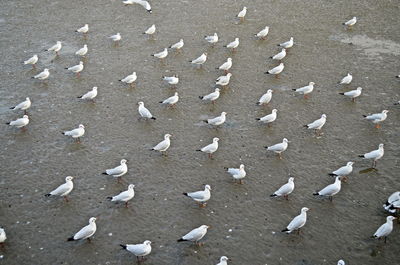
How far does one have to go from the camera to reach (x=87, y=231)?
10.6 metres

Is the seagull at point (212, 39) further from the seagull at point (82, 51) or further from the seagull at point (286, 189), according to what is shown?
the seagull at point (286, 189)

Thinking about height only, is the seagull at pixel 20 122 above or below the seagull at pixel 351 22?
above

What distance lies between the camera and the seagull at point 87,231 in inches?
415

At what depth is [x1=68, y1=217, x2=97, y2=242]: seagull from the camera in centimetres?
1053

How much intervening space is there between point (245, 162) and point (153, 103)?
4.69 metres

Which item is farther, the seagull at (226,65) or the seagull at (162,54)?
the seagull at (162,54)

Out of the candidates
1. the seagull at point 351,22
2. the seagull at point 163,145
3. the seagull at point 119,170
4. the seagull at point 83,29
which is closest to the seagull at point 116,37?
the seagull at point 83,29

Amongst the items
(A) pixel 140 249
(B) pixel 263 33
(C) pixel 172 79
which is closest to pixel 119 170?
(A) pixel 140 249

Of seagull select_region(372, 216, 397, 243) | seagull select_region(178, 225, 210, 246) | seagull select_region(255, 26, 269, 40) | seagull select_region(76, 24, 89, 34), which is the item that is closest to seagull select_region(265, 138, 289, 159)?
seagull select_region(372, 216, 397, 243)

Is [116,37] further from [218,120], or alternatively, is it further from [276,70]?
[218,120]

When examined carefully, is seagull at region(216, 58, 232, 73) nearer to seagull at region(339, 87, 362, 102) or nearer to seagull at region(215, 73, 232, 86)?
seagull at region(215, 73, 232, 86)

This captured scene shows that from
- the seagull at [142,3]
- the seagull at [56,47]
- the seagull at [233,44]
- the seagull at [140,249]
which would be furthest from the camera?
the seagull at [142,3]

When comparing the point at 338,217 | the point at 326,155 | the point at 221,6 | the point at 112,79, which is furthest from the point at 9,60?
the point at 338,217

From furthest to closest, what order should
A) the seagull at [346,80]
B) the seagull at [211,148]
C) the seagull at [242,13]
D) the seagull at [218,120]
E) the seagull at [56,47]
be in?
the seagull at [242,13]
the seagull at [56,47]
the seagull at [346,80]
the seagull at [218,120]
the seagull at [211,148]
